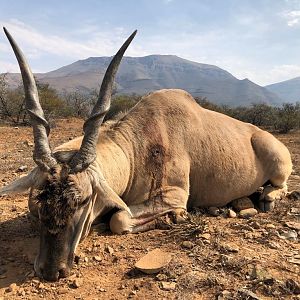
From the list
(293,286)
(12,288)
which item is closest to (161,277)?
(293,286)

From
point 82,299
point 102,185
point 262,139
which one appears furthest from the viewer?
point 262,139

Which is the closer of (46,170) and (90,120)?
(46,170)

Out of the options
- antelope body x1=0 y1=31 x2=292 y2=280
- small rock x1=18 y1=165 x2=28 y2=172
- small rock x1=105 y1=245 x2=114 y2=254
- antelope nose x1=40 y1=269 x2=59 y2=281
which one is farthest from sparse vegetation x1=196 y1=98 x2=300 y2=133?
antelope nose x1=40 y1=269 x2=59 y2=281

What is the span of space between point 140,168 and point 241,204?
184 cm

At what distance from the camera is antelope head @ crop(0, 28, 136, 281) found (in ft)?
12.6

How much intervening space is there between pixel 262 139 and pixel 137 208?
264cm

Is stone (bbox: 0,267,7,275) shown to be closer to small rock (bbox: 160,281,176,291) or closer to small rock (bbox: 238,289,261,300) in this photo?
small rock (bbox: 160,281,176,291)

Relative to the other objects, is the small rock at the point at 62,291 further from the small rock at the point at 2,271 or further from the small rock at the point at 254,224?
the small rock at the point at 254,224

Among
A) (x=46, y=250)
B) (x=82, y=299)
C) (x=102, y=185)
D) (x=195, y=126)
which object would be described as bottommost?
(x=82, y=299)

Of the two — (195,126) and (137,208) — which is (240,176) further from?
(137,208)

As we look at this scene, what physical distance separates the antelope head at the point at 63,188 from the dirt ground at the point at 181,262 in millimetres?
225

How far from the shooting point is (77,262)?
423 cm

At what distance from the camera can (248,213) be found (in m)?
6.01

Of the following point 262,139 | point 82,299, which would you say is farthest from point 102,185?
point 262,139
